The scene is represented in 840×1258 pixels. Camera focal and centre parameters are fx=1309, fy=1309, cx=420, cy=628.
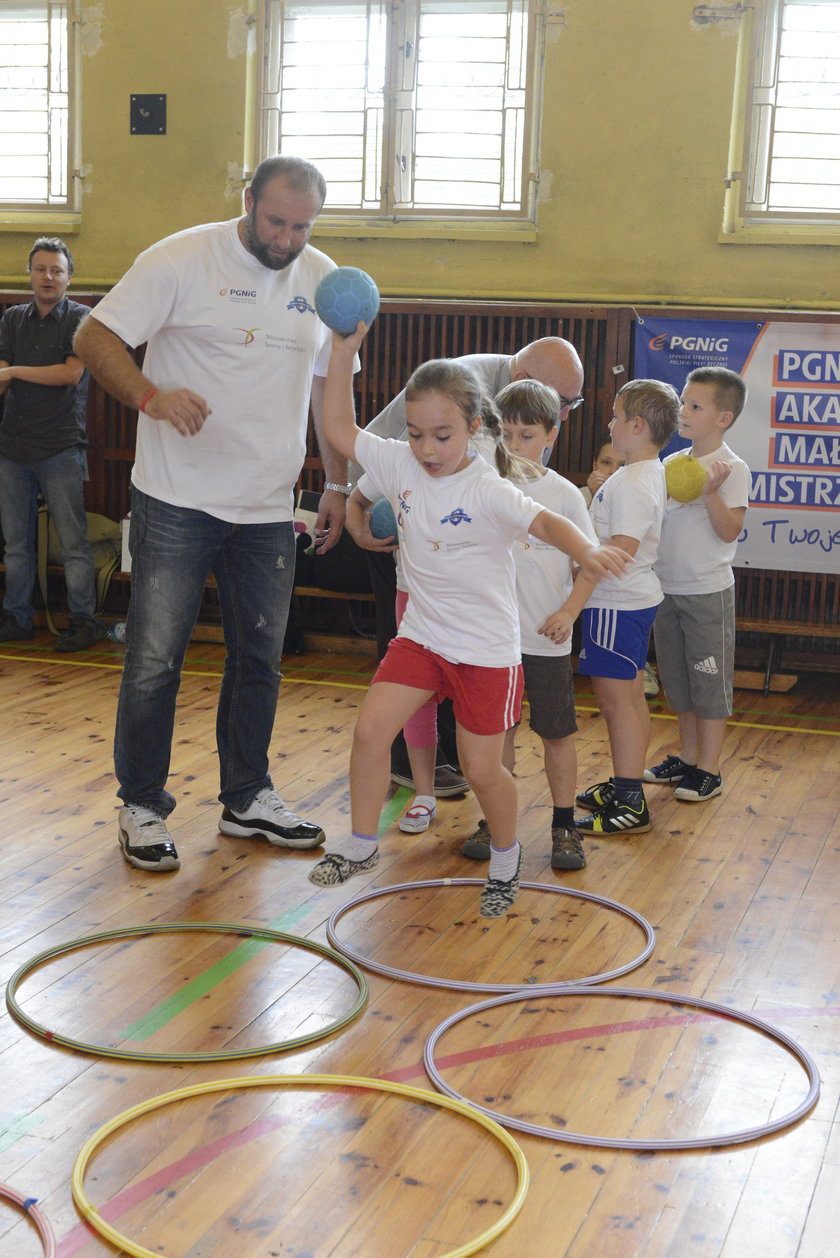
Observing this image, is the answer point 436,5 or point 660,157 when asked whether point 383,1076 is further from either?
point 436,5

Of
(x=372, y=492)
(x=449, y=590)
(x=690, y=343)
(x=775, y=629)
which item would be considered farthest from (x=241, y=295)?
(x=775, y=629)

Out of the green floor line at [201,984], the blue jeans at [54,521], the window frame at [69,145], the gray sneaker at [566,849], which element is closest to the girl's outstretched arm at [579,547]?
the gray sneaker at [566,849]

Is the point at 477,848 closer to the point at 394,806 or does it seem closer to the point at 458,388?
the point at 394,806

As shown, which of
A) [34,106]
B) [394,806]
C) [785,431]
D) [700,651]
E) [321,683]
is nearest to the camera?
[394,806]

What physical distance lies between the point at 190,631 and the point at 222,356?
2.74ft

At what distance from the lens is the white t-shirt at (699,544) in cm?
469

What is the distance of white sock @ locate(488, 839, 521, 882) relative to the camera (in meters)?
3.65

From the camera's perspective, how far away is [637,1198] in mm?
2336

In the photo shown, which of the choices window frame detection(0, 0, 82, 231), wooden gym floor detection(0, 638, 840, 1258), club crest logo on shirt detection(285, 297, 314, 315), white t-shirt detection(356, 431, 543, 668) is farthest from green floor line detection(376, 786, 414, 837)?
window frame detection(0, 0, 82, 231)

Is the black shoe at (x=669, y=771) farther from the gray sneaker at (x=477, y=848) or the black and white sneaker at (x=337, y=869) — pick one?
the black and white sneaker at (x=337, y=869)

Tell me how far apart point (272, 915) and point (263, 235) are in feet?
6.24

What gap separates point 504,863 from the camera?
3.65 metres

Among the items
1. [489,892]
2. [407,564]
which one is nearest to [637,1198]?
[489,892]

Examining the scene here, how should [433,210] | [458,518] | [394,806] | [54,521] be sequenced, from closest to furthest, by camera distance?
1. [458,518]
2. [394,806]
3. [54,521]
4. [433,210]
